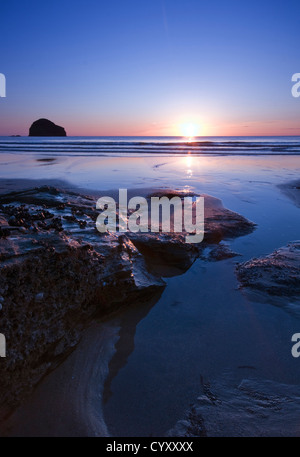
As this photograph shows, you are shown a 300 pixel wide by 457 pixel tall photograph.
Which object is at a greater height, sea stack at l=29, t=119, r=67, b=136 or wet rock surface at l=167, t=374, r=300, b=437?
sea stack at l=29, t=119, r=67, b=136

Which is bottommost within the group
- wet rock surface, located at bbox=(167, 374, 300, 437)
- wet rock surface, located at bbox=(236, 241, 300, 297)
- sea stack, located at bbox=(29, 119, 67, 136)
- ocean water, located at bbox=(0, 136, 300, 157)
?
wet rock surface, located at bbox=(167, 374, 300, 437)

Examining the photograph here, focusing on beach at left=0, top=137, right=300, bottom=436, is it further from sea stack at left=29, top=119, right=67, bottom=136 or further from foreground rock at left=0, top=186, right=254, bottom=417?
sea stack at left=29, top=119, right=67, bottom=136

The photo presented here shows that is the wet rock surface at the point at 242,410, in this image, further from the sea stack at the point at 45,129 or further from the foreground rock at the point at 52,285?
the sea stack at the point at 45,129

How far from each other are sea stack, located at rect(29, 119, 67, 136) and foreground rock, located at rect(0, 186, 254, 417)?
88.1 metres

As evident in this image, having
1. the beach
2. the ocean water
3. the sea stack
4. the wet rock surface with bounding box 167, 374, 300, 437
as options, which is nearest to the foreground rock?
the beach

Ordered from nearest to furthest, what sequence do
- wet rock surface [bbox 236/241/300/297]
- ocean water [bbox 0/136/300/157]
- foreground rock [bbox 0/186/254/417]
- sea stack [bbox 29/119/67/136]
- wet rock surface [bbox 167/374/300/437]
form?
wet rock surface [bbox 167/374/300/437], foreground rock [bbox 0/186/254/417], wet rock surface [bbox 236/241/300/297], ocean water [bbox 0/136/300/157], sea stack [bbox 29/119/67/136]

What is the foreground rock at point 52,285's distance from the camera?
5.68 feet

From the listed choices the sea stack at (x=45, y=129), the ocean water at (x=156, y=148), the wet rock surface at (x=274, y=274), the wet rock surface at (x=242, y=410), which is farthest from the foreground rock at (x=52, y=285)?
the sea stack at (x=45, y=129)

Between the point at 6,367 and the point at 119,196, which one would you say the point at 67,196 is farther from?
the point at 6,367

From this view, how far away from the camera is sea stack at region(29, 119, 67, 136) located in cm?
8200

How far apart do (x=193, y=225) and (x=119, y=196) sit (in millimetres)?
2647

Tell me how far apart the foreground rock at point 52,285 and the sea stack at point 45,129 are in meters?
88.1

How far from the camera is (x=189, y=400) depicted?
1.73 m
